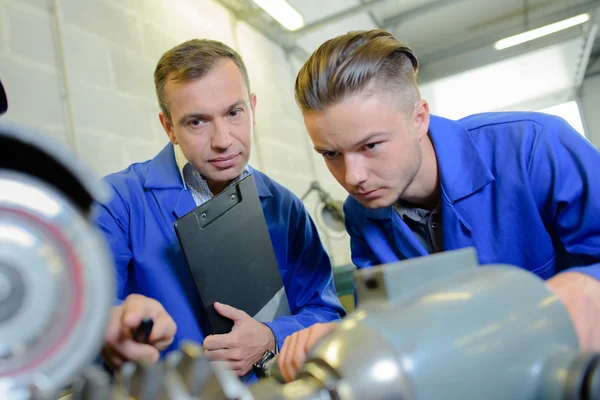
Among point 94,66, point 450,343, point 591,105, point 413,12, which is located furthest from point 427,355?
point 591,105

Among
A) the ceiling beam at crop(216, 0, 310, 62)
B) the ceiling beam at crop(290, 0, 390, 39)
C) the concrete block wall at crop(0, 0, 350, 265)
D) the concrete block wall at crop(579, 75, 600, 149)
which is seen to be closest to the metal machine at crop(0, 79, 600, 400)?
the concrete block wall at crop(0, 0, 350, 265)

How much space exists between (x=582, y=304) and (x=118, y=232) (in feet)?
3.11

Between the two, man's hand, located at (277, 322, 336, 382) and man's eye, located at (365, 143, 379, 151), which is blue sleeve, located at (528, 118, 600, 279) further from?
man's hand, located at (277, 322, 336, 382)

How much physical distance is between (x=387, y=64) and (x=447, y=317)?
0.72 metres

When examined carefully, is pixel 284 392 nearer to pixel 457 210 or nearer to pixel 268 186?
pixel 457 210

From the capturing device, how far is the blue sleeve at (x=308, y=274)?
123cm

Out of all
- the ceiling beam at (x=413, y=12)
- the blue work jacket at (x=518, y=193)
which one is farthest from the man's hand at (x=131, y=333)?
the ceiling beam at (x=413, y=12)

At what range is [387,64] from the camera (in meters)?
1.00

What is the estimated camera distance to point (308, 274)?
129 cm

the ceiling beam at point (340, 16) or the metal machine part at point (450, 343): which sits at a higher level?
the ceiling beam at point (340, 16)

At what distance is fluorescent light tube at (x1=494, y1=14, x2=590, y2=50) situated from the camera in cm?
386

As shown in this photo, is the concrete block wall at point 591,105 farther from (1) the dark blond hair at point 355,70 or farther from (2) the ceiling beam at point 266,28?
(1) the dark blond hair at point 355,70

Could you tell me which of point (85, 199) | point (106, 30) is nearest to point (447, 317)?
point (85, 199)

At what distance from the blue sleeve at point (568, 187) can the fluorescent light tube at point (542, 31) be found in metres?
3.46
